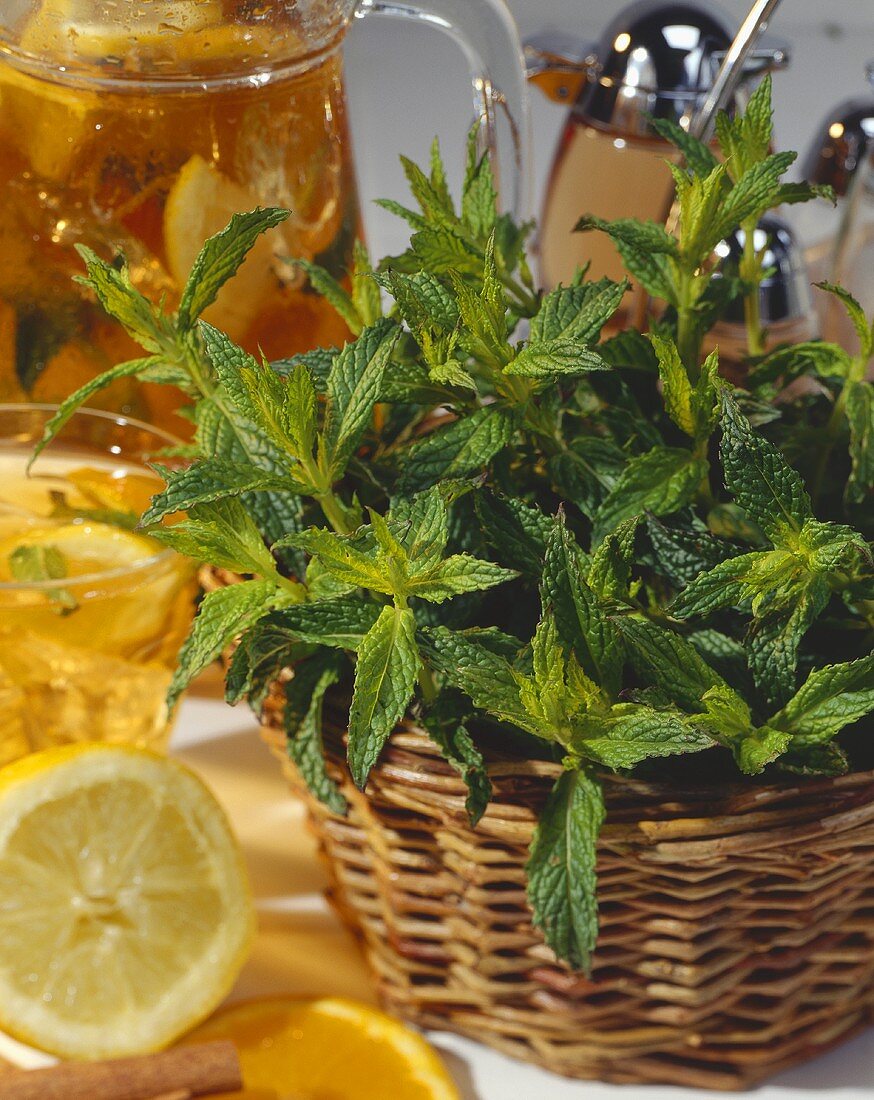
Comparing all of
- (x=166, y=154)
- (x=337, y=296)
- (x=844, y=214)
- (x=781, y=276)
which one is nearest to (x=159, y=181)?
(x=166, y=154)

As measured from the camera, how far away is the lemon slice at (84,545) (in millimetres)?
550

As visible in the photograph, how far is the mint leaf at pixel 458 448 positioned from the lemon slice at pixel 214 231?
7.9 inches

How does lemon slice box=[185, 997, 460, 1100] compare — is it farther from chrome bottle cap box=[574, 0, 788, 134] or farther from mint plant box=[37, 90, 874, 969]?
chrome bottle cap box=[574, 0, 788, 134]

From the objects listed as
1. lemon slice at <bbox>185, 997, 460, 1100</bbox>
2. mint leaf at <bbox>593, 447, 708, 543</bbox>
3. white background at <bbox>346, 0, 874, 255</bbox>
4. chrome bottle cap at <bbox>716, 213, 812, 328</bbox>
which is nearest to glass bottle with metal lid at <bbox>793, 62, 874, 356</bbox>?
chrome bottle cap at <bbox>716, 213, 812, 328</bbox>

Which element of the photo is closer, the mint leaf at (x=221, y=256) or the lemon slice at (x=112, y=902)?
the mint leaf at (x=221, y=256)

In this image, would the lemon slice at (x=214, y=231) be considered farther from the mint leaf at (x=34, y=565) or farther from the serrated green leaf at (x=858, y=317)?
the serrated green leaf at (x=858, y=317)

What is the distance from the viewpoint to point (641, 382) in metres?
0.46

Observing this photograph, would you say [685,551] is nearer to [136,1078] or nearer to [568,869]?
[568,869]

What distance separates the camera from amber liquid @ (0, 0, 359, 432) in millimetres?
542

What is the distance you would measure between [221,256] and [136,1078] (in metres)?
0.29

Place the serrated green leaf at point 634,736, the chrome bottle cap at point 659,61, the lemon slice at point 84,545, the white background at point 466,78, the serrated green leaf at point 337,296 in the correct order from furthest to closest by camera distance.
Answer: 1. the white background at point 466,78
2. the chrome bottle cap at point 659,61
3. the lemon slice at point 84,545
4. the serrated green leaf at point 337,296
5. the serrated green leaf at point 634,736

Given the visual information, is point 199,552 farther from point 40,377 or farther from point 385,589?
point 40,377

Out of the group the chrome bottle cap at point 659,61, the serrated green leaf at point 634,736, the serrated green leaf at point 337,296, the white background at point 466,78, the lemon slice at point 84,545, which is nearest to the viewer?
the serrated green leaf at point 634,736

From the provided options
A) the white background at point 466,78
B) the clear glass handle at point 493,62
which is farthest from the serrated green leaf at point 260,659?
the white background at point 466,78
